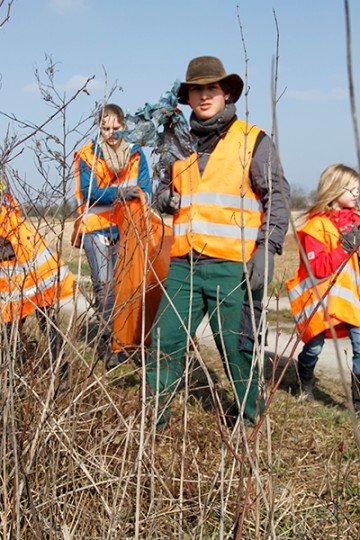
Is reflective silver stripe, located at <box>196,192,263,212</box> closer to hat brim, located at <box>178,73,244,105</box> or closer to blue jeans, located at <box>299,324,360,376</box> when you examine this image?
hat brim, located at <box>178,73,244,105</box>

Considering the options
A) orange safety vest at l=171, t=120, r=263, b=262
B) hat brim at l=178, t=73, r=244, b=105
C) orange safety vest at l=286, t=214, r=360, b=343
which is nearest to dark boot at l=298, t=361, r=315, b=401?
orange safety vest at l=286, t=214, r=360, b=343

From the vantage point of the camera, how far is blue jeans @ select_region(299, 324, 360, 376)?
14.8ft

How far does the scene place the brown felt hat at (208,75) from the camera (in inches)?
155

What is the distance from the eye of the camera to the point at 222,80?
13.0 ft

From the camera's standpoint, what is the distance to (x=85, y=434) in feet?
8.49

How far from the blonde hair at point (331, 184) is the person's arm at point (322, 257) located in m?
0.23

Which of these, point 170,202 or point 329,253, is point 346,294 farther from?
point 170,202

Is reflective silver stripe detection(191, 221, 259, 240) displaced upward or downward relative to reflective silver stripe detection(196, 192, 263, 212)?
downward

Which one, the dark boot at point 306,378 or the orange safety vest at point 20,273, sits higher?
the orange safety vest at point 20,273

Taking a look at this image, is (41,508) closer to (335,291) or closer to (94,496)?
(94,496)

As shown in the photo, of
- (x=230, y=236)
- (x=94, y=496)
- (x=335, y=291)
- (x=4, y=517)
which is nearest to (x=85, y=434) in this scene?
(x=94, y=496)

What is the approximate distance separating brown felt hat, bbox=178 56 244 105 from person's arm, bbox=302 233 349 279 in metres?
1.17

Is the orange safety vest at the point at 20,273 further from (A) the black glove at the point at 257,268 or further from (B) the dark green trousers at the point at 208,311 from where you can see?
(A) the black glove at the point at 257,268

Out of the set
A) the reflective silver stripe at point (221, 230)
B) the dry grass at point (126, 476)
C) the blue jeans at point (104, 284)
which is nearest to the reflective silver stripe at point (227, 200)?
the reflective silver stripe at point (221, 230)
